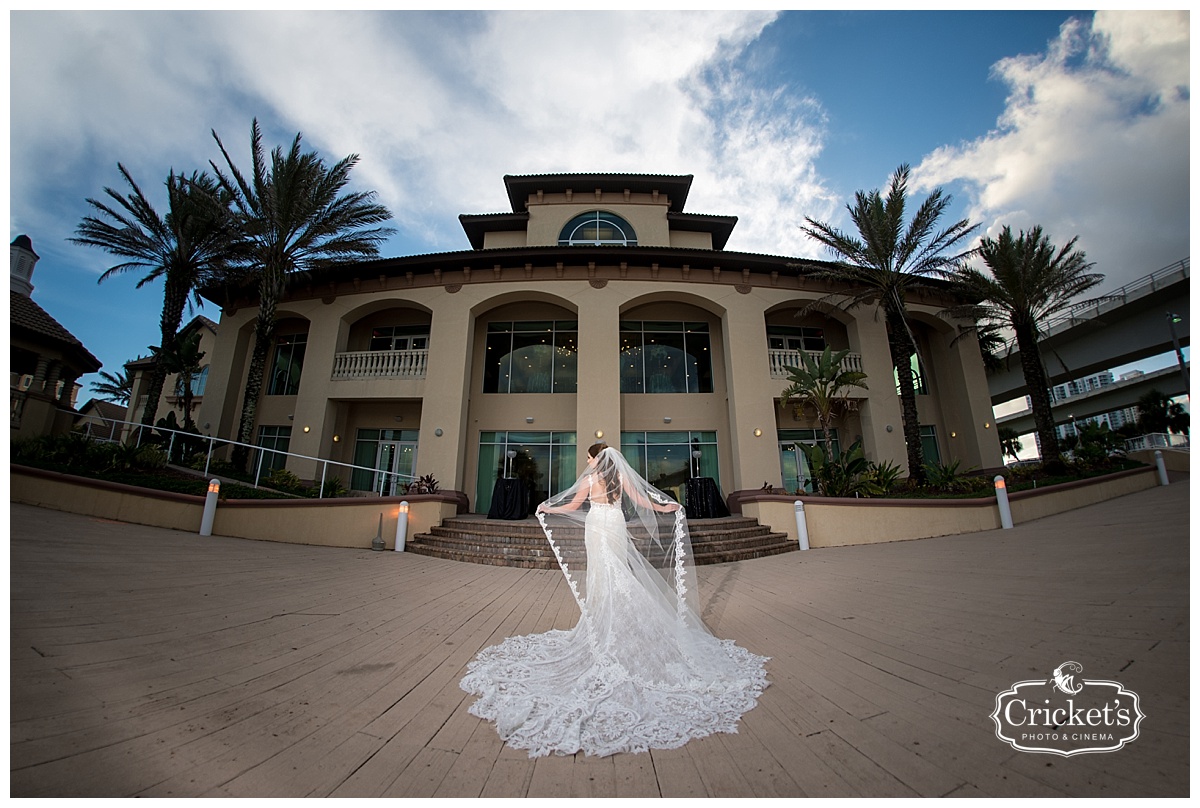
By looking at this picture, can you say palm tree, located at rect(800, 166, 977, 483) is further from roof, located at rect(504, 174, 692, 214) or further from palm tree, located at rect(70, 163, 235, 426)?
palm tree, located at rect(70, 163, 235, 426)

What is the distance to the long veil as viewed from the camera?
12.8ft

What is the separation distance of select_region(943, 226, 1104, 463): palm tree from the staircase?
10898 millimetres

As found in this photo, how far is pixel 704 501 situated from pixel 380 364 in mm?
11899

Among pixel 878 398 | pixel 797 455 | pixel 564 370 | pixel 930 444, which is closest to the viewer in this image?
pixel 878 398

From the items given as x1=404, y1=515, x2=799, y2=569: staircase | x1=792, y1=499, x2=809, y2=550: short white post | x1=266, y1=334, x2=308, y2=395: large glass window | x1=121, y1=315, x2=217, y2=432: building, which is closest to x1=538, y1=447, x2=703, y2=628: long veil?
x1=404, y1=515, x2=799, y2=569: staircase

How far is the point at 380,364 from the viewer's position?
581 inches

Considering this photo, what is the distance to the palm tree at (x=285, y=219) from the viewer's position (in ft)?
42.6

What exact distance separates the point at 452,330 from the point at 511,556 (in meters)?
8.88

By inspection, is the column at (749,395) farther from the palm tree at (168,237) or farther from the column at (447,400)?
the palm tree at (168,237)

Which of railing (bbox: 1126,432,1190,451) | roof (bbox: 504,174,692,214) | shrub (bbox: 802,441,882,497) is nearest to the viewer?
shrub (bbox: 802,441,882,497)

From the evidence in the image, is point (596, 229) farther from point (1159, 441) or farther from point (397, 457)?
point (1159, 441)

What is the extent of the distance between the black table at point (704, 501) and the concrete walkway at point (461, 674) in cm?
619

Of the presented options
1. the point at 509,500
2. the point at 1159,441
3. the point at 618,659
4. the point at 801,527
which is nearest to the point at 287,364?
the point at 509,500

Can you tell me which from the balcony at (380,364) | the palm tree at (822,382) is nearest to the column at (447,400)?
the balcony at (380,364)
